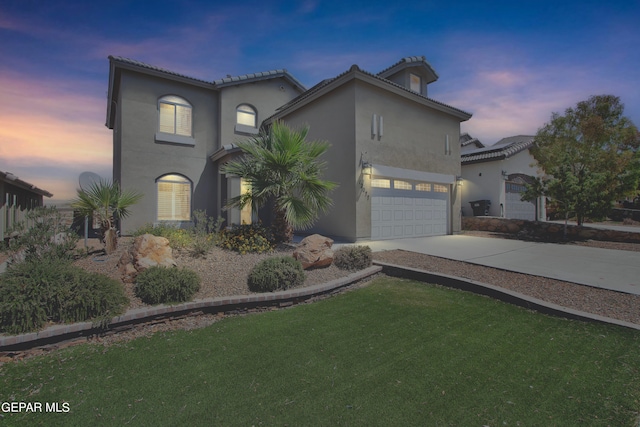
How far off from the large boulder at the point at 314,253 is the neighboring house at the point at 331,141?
3.66 m

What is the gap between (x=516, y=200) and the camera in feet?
55.4

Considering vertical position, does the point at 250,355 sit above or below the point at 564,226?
below

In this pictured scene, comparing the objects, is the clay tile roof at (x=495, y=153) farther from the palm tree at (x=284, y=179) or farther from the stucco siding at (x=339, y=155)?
the palm tree at (x=284, y=179)

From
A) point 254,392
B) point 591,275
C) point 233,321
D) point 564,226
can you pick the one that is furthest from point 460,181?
point 254,392

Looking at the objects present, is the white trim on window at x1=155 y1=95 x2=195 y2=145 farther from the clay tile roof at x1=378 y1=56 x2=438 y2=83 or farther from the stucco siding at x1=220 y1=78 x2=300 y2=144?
the clay tile roof at x1=378 y1=56 x2=438 y2=83

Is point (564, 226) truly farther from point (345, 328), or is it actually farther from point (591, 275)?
point (345, 328)

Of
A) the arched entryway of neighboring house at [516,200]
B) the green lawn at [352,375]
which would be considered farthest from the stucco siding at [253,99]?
the arched entryway of neighboring house at [516,200]

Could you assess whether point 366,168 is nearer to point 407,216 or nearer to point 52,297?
point 407,216

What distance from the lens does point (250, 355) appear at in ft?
10.9

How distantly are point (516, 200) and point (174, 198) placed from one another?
17.9 metres

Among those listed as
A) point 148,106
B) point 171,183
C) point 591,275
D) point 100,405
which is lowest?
point 100,405

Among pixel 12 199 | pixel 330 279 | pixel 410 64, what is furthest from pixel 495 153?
pixel 12 199

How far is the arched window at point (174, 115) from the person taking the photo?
1323 centimetres

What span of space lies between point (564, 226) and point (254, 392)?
44.6ft
